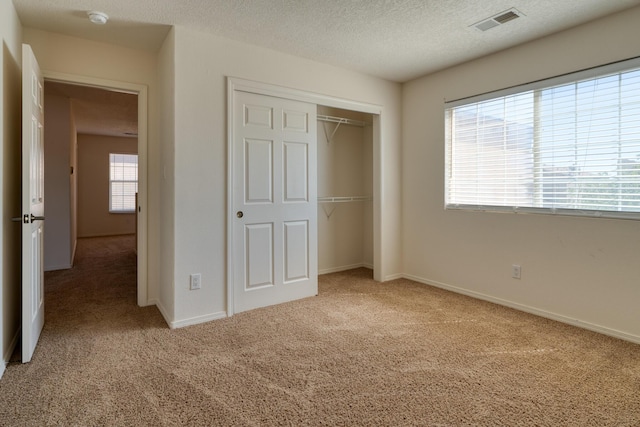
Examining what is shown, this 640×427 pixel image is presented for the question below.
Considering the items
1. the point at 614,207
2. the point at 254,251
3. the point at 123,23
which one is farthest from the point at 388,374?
the point at 123,23

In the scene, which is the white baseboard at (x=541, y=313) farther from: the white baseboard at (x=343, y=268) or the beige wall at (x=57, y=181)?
the beige wall at (x=57, y=181)

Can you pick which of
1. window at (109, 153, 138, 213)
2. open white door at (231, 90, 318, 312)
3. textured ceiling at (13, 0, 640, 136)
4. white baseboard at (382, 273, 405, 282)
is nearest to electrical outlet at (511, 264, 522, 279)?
white baseboard at (382, 273, 405, 282)

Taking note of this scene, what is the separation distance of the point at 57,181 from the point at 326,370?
16.7ft

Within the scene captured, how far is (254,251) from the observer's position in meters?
3.25

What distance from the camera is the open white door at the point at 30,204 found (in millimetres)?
2164

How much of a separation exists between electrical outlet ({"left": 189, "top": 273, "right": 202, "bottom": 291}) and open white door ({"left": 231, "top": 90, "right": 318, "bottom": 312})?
0.32 meters

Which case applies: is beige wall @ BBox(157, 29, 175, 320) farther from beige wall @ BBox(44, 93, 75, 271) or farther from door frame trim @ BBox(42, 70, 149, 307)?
beige wall @ BBox(44, 93, 75, 271)

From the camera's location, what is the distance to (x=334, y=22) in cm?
273

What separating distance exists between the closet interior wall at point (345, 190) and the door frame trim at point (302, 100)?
508 millimetres

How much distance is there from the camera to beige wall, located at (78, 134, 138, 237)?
821 centimetres

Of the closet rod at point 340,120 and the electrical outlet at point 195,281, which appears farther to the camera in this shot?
the closet rod at point 340,120

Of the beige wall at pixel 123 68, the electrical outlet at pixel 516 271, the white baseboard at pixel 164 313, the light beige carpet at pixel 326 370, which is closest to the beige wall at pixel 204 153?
the white baseboard at pixel 164 313

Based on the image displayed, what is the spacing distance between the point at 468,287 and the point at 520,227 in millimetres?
844

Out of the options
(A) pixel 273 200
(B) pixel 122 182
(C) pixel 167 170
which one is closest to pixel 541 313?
(A) pixel 273 200
